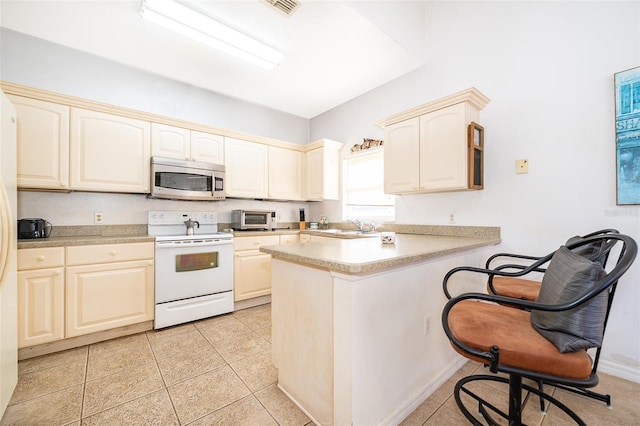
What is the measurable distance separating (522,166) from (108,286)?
12.7 feet

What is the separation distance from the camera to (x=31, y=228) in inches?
88.7

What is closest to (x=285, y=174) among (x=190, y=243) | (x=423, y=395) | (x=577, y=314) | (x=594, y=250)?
(x=190, y=243)

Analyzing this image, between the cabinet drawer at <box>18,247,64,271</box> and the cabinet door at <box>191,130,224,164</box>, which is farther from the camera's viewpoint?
the cabinet door at <box>191,130,224,164</box>

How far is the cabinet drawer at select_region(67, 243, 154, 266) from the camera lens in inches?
86.6

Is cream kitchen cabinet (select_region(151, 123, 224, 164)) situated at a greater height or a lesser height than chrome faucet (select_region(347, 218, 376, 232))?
greater

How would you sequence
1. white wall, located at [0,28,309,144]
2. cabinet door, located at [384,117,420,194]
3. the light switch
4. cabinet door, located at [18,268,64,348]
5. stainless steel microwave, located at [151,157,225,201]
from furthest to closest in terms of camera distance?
stainless steel microwave, located at [151,157,225,201] → cabinet door, located at [384,117,420,194] → white wall, located at [0,28,309,144] → the light switch → cabinet door, located at [18,268,64,348]

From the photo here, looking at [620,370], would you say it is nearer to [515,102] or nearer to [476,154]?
[476,154]

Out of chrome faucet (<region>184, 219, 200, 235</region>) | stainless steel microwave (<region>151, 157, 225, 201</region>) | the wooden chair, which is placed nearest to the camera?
the wooden chair

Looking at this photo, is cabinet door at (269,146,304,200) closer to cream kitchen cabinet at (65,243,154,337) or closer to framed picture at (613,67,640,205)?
cream kitchen cabinet at (65,243,154,337)

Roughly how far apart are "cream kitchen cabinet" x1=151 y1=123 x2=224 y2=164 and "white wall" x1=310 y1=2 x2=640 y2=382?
272 centimetres

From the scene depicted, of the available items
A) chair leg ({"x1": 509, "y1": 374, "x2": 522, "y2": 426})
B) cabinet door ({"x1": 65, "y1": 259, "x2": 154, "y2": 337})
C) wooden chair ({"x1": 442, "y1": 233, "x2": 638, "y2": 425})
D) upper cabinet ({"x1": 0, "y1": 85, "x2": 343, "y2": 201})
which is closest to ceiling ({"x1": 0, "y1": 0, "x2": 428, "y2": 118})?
upper cabinet ({"x1": 0, "y1": 85, "x2": 343, "y2": 201})

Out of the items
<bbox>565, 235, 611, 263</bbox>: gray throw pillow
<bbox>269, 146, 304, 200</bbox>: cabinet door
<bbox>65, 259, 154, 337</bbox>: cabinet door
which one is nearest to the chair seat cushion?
<bbox>565, 235, 611, 263</bbox>: gray throw pillow

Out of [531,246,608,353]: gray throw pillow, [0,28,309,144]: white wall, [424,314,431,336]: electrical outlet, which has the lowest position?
[424,314,431,336]: electrical outlet

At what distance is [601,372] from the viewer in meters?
1.85
